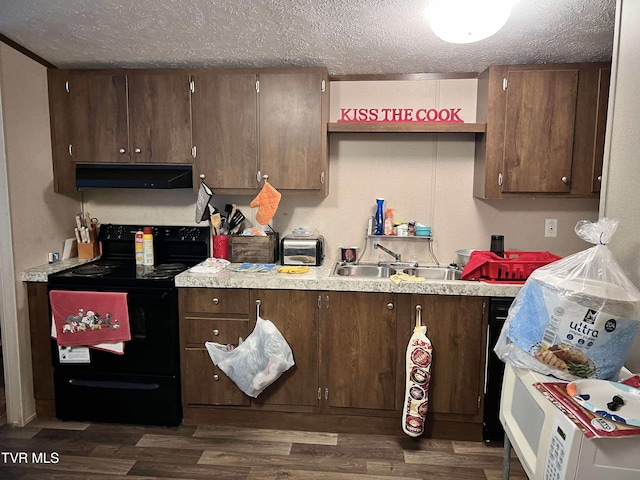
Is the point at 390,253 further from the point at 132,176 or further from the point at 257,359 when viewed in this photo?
the point at 132,176

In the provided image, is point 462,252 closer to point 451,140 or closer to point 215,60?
point 451,140

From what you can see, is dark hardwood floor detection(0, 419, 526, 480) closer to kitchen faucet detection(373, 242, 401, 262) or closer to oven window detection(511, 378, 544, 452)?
oven window detection(511, 378, 544, 452)

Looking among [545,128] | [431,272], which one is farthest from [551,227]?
[431,272]

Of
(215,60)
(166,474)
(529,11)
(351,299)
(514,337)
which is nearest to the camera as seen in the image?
(514,337)

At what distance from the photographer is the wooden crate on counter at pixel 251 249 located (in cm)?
296

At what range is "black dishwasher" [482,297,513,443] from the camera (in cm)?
245

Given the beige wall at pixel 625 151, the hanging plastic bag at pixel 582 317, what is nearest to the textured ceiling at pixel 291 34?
the beige wall at pixel 625 151

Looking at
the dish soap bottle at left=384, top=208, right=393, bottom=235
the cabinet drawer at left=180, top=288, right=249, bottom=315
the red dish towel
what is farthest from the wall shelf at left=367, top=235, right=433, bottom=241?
the red dish towel

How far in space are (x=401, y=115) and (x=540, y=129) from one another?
839 millimetres

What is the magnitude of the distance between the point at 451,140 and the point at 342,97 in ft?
2.53

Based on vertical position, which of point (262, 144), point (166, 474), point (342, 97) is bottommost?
point (166, 474)

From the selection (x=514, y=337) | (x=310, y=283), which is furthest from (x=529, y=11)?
(x=310, y=283)

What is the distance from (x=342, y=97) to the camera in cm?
304

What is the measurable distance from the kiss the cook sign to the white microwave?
1917 millimetres
